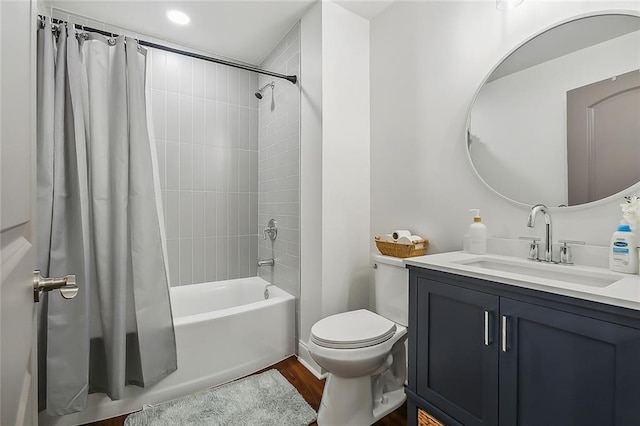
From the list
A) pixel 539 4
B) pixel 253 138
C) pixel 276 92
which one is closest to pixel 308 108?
pixel 276 92

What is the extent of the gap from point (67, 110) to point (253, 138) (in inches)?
61.4

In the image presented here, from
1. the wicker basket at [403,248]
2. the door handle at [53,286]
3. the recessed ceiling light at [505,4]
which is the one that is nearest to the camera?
the door handle at [53,286]

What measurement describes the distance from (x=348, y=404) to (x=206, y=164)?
223 centimetres

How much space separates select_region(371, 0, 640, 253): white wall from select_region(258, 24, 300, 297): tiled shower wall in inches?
24.3

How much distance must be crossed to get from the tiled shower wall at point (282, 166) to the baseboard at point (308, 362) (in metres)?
0.40

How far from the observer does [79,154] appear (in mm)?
1593

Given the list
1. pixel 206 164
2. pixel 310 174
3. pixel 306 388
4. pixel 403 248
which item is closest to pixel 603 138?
pixel 403 248

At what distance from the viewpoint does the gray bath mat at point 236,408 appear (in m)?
1.60

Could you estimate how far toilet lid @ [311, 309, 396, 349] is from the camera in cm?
147

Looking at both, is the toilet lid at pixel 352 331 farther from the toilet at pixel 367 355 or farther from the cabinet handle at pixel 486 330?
the cabinet handle at pixel 486 330

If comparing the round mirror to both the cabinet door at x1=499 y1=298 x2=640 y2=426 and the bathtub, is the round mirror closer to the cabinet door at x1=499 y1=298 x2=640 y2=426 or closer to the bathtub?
the cabinet door at x1=499 y1=298 x2=640 y2=426

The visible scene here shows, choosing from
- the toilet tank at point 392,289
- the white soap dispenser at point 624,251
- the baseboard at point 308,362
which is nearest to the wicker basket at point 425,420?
the toilet tank at point 392,289

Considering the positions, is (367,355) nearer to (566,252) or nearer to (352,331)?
(352,331)

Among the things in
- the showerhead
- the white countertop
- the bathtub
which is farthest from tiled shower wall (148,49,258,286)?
the white countertop
